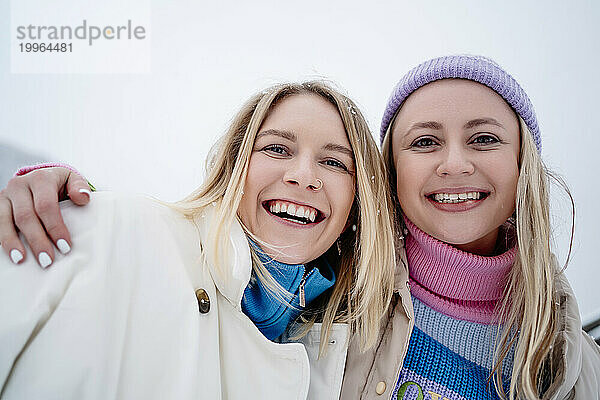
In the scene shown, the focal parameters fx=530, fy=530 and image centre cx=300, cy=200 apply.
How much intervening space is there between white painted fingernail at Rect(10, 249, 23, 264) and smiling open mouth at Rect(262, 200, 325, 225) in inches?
21.1

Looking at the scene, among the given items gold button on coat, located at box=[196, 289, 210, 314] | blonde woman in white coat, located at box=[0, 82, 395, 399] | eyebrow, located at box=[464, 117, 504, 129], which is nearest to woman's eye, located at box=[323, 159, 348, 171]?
blonde woman in white coat, located at box=[0, 82, 395, 399]

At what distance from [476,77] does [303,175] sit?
0.55 meters

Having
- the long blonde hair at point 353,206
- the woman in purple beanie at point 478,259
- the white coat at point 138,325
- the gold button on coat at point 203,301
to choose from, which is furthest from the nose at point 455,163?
the gold button on coat at point 203,301

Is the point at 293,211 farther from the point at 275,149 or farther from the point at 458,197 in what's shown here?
the point at 458,197

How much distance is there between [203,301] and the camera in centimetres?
105

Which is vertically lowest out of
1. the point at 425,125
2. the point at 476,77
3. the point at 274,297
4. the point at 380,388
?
the point at 380,388

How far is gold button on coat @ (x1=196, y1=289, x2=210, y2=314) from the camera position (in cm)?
104

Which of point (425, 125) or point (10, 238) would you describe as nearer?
point (10, 238)

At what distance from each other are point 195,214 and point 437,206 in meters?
0.59

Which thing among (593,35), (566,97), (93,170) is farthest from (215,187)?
(593,35)

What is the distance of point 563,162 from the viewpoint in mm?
2404

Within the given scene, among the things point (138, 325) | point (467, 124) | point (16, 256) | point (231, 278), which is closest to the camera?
point (16, 256)

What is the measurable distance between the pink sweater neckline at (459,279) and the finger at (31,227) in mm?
887

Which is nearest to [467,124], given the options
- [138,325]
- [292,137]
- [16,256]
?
[292,137]
